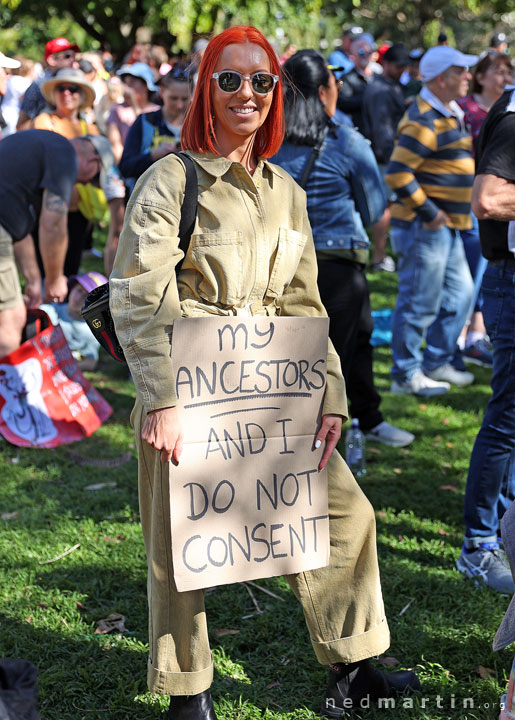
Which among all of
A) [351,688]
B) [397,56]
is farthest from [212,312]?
[397,56]

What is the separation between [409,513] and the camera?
4.88m

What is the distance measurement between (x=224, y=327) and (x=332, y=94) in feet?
8.55

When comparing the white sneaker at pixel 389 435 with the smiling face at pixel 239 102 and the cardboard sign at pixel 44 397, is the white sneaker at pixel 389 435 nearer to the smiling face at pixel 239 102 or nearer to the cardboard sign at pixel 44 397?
the cardboard sign at pixel 44 397

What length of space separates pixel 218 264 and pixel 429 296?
4610mm

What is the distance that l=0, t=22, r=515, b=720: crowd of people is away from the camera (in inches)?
105

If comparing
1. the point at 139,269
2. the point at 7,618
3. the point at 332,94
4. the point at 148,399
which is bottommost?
the point at 7,618

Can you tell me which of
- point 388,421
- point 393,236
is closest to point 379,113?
point 393,236

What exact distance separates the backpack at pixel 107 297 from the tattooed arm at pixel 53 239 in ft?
9.86

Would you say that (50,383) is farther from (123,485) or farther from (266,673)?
(266,673)

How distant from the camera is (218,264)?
2.67 m

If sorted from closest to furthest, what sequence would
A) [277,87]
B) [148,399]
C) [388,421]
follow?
[148,399] < [277,87] < [388,421]

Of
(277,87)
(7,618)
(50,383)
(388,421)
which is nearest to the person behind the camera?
(277,87)

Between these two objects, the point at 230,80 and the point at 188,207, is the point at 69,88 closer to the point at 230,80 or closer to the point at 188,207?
the point at 230,80

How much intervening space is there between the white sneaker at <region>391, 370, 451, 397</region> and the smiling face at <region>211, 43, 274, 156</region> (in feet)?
15.4
